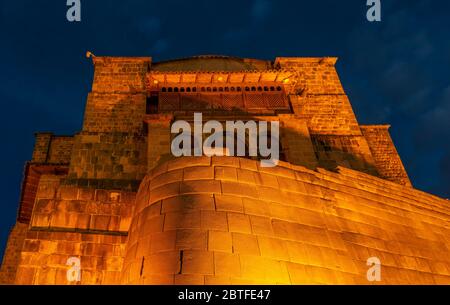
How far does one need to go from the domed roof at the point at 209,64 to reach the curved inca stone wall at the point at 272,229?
11.5m

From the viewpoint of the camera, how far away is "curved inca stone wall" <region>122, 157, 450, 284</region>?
5547 millimetres

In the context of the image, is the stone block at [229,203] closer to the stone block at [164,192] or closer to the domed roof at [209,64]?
the stone block at [164,192]

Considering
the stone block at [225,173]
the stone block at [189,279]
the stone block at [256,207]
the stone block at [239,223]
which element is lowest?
the stone block at [189,279]

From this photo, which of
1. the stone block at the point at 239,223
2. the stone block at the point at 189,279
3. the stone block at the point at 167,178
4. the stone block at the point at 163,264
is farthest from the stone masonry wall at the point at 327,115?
the stone block at the point at 189,279

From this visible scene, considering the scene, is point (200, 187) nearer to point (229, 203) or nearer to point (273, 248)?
point (229, 203)

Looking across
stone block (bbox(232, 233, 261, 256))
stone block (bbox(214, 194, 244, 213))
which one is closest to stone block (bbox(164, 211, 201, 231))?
stone block (bbox(214, 194, 244, 213))

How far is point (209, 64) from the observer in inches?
755

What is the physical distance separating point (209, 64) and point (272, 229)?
46.7 feet

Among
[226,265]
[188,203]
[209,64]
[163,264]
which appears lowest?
[226,265]

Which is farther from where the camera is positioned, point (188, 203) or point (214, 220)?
point (188, 203)

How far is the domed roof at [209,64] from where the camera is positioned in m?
18.8

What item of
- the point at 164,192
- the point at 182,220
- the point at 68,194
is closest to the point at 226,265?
the point at 182,220
